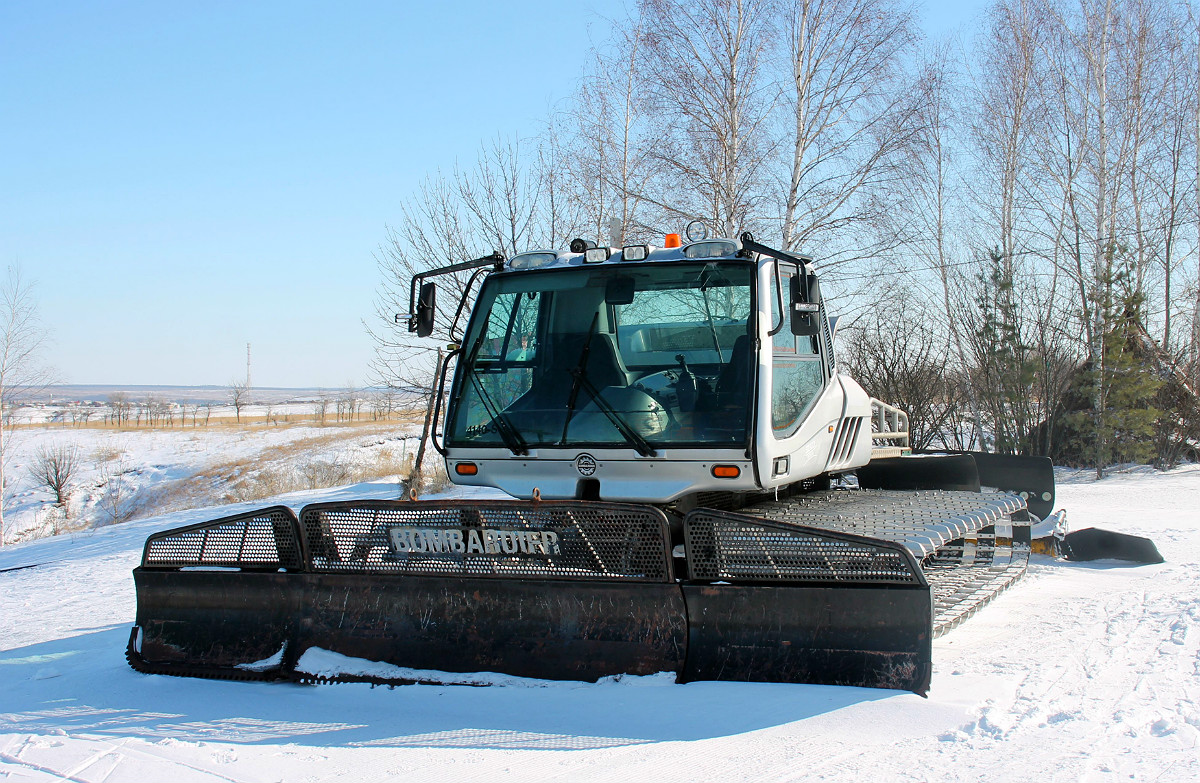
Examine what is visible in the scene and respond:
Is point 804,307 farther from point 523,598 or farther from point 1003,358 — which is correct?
point 1003,358

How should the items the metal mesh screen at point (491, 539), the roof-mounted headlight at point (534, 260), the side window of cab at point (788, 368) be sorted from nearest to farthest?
the metal mesh screen at point (491, 539) < the side window of cab at point (788, 368) < the roof-mounted headlight at point (534, 260)

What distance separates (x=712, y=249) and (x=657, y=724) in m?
2.65

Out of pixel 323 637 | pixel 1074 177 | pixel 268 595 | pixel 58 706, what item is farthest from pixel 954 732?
pixel 1074 177

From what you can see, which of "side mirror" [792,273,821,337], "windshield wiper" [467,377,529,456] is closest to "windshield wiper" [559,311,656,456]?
"windshield wiper" [467,377,529,456]

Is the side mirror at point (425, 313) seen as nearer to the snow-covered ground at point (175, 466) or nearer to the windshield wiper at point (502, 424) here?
the windshield wiper at point (502, 424)

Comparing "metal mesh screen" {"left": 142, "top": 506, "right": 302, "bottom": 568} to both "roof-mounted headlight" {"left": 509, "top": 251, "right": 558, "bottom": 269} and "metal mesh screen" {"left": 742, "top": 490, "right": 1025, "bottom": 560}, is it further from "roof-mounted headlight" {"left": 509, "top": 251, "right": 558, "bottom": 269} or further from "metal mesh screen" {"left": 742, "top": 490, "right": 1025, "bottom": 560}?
"metal mesh screen" {"left": 742, "top": 490, "right": 1025, "bottom": 560}

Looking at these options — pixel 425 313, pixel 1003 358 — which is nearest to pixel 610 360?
pixel 425 313

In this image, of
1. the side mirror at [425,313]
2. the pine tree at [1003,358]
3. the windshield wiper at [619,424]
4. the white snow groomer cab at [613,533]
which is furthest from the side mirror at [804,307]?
the pine tree at [1003,358]

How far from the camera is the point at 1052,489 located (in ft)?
25.3

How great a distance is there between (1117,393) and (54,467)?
36.1 metres

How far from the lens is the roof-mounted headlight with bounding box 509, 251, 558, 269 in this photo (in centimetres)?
547

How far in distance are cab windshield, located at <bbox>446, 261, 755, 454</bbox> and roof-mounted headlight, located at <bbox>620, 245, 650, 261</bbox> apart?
70 millimetres

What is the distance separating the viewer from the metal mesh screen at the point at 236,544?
4.48m

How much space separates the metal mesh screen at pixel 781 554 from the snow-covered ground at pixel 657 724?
46 cm
